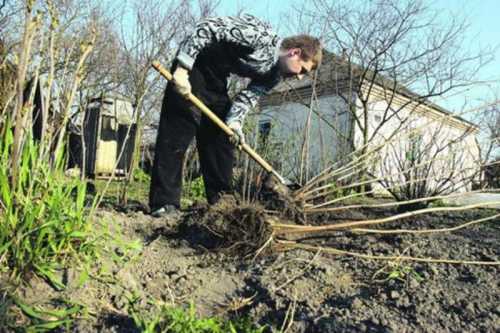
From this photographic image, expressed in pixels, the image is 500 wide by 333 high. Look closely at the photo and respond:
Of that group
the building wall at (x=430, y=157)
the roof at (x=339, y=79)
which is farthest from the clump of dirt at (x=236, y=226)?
the roof at (x=339, y=79)

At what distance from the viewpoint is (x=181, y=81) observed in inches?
109

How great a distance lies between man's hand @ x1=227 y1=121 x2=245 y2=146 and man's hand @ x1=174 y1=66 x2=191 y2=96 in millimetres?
503

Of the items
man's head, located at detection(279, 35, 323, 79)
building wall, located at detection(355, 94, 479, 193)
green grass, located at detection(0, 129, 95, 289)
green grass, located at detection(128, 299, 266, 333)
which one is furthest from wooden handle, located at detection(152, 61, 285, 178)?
green grass, located at detection(128, 299, 266, 333)

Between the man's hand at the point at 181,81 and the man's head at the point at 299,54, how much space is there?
2.35ft

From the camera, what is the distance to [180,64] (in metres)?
2.80

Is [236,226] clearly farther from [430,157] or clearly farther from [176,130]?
[430,157]

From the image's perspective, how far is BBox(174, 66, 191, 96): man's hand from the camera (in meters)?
2.78

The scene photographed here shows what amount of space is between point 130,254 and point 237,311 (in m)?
0.64

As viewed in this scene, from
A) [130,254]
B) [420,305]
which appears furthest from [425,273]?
[130,254]

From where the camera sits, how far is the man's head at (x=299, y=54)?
294 centimetres

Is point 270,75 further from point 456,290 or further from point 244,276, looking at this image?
point 456,290

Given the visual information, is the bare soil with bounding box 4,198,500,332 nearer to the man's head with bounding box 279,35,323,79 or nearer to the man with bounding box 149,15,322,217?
the man with bounding box 149,15,322,217

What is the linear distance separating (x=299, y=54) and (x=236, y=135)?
715 millimetres

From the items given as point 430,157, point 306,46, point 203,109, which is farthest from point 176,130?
point 430,157
